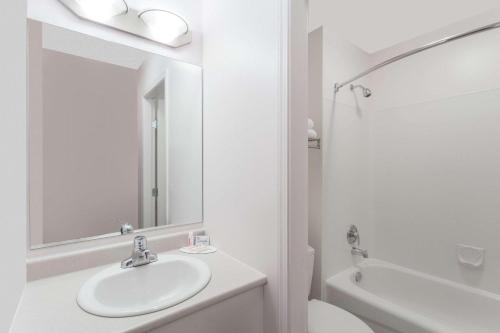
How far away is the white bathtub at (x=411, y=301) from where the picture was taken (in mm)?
1404

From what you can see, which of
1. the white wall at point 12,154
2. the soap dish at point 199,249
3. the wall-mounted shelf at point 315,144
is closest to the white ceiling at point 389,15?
the wall-mounted shelf at point 315,144

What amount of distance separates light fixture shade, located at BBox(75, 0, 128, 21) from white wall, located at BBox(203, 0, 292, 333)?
45cm

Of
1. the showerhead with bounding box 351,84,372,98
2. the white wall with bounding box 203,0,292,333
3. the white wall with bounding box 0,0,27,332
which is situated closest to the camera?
the white wall with bounding box 0,0,27,332

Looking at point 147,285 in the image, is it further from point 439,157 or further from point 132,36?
point 439,157

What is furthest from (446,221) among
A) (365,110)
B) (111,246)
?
(111,246)

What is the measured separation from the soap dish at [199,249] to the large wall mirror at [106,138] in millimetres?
165

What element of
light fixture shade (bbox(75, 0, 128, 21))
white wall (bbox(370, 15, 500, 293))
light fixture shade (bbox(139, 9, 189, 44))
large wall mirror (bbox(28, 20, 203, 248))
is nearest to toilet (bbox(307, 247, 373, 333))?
large wall mirror (bbox(28, 20, 203, 248))

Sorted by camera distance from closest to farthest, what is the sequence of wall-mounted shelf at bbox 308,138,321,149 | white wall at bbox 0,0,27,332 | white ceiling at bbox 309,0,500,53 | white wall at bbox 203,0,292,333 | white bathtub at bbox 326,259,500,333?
white wall at bbox 0,0,27,332, white wall at bbox 203,0,292,333, white bathtub at bbox 326,259,500,333, white ceiling at bbox 309,0,500,53, wall-mounted shelf at bbox 308,138,321,149

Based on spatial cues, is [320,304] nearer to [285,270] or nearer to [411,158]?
[285,270]

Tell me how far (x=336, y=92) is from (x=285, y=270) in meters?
1.47

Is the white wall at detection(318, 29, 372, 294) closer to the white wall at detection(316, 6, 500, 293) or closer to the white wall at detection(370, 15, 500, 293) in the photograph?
the white wall at detection(316, 6, 500, 293)

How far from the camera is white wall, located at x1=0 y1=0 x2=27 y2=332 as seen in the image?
1.99ft

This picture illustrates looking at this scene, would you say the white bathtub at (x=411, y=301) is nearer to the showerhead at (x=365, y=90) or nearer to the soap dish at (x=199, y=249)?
the soap dish at (x=199, y=249)

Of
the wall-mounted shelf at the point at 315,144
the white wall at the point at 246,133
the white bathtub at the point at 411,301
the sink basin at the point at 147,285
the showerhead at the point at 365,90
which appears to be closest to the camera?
the sink basin at the point at 147,285
